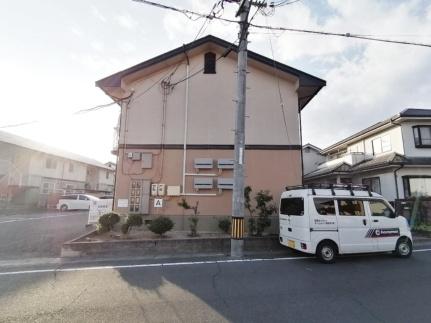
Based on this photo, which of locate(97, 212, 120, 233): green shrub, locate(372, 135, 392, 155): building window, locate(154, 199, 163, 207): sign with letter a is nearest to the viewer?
locate(97, 212, 120, 233): green shrub

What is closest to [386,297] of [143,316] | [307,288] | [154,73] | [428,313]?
[428,313]

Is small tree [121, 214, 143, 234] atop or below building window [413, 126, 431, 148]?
below

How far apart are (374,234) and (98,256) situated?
7.89m

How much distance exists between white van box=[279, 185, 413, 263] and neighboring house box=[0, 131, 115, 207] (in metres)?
22.3

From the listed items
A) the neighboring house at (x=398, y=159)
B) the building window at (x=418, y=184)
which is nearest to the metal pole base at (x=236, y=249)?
the neighboring house at (x=398, y=159)

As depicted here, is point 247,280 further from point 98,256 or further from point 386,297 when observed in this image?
point 98,256

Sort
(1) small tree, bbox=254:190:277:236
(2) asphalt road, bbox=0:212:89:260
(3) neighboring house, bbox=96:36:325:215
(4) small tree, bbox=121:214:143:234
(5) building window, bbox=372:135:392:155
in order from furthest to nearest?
(5) building window, bbox=372:135:392:155
(3) neighboring house, bbox=96:36:325:215
(1) small tree, bbox=254:190:277:236
(4) small tree, bbox=121:214:143:234
(2) asphalt road, bbox=0:212:89:260

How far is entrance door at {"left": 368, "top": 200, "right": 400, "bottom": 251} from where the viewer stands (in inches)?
281

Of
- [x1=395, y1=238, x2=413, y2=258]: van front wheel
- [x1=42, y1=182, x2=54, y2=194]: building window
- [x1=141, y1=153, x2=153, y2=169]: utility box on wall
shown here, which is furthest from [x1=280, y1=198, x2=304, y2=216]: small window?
[x1=42, y1=182, x2=54, y2=194]: building window

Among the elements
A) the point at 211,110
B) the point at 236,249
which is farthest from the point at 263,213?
the point at 211,110

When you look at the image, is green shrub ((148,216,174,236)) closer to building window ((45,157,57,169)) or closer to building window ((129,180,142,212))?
building window ((129,180,142,212))

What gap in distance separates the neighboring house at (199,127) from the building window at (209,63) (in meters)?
0.05

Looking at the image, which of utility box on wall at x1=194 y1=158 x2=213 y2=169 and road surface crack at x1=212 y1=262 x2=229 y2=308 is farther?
utility box on wall at x1=194 y1=158 x2=213 y2=169

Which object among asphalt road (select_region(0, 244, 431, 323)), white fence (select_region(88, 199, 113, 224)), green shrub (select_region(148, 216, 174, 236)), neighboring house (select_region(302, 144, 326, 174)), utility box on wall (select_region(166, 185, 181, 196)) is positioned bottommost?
asphalt road (select_region(0, 244, 431, 323))
